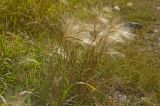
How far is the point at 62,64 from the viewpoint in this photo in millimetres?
4312

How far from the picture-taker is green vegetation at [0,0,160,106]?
4246 millimetres

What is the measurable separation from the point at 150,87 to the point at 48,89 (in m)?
1.26

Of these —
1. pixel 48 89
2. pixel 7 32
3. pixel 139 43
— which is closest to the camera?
pixel 48 89

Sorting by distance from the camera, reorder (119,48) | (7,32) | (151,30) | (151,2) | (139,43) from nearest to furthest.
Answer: (7,32)
(119,48)
(139,43)
(151,30)
(151,2)

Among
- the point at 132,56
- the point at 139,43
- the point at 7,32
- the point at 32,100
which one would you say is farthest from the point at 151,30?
the point at 32,100

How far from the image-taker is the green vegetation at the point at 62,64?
4.25 metres

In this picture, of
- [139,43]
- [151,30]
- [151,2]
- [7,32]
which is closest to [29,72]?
[7,32]

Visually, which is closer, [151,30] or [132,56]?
[132,56]

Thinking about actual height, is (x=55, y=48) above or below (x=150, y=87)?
above

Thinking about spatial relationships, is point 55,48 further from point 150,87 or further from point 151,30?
point 151,30

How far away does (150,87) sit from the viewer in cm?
506

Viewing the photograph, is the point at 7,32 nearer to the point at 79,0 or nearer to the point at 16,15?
the point at 16,15

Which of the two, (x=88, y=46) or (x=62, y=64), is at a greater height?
(x=88, y=46)

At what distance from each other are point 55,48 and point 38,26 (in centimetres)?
93
